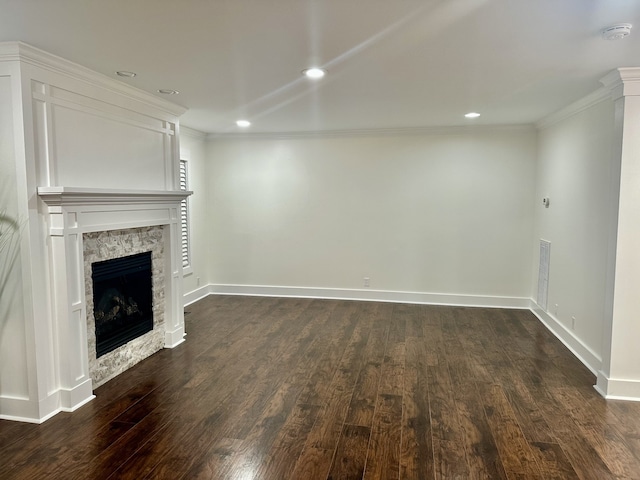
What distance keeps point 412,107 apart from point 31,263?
3.90m

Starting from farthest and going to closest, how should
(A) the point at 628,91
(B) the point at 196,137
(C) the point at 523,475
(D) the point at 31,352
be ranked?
(B) the point at 196,137, (A) the point at 628,91, (D) the point at 31,352, (C) the point at 523,475

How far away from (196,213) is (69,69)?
11.4ft

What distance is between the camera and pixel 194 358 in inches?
165

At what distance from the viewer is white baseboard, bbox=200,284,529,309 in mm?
6094

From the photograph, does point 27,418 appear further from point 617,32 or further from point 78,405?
point 617,32

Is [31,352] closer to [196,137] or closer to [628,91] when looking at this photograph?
[196,137]

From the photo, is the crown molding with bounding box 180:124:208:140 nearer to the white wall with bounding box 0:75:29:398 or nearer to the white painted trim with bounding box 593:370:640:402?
the white wall with bounding box 0:75:29:398

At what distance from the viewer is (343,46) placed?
8.98ft

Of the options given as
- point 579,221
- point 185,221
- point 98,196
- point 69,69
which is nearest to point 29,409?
point 98,196

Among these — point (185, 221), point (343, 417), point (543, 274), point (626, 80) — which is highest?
point (626, 80)

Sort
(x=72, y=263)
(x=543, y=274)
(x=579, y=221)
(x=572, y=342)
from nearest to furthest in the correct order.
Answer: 1. (x=72, y=263)
2. (x=579, y=221)
3. (x=572, y=342)
4. (x=543, y=274)

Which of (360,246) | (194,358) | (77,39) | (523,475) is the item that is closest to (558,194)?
(360,246)

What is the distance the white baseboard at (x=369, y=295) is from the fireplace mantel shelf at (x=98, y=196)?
2.53 metres

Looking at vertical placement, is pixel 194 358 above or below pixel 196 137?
below
